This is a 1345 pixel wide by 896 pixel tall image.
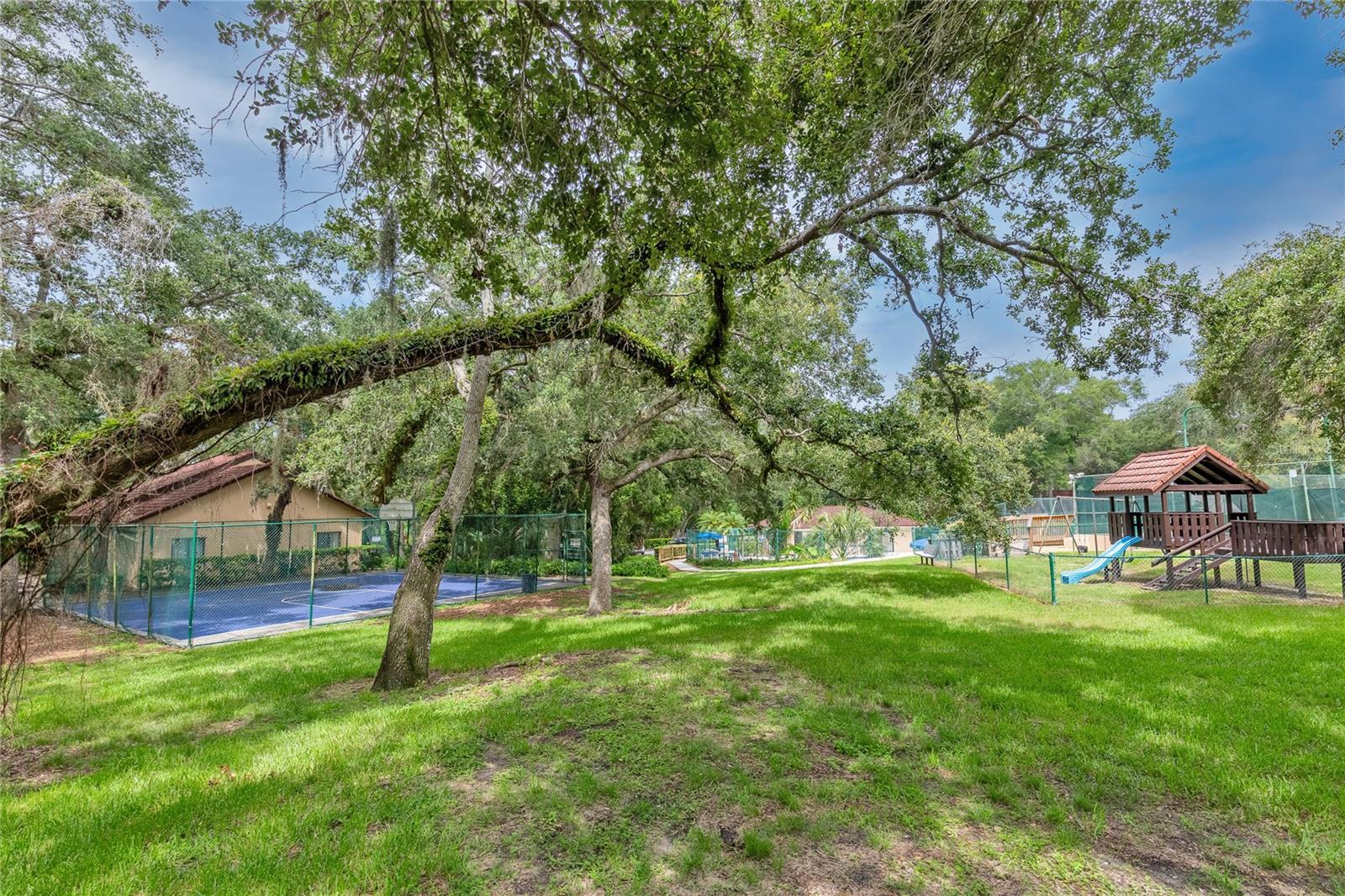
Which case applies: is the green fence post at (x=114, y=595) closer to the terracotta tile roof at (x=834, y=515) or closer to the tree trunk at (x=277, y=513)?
the tree trunk at (x=277, y=513)

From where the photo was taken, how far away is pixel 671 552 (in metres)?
31.6

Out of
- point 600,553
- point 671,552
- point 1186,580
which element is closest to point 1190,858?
point 600,553

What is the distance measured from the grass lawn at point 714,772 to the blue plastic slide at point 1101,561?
6280 millimetres

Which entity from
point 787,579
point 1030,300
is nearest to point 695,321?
point 1030,300

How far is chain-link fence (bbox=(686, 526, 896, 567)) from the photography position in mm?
30078

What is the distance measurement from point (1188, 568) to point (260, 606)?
2407 cm

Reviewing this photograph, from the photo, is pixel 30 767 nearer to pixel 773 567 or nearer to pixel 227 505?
pixel 227 505

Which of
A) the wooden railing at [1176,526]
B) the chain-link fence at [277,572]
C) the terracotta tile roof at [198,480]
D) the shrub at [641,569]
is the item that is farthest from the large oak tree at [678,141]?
the shrub at [641,569]

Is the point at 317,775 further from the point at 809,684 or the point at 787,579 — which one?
the point at 787,579

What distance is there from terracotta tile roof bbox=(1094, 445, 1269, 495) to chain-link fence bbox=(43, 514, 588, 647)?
615 inches

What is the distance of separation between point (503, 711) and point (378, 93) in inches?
202

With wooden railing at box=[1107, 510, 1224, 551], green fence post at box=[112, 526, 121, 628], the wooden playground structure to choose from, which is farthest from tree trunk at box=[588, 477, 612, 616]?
wooden railing at box=[1107, 510, 1224, 551]

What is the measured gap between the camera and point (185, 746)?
4840mm

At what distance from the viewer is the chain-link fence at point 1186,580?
11.3 m
